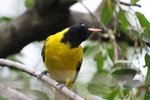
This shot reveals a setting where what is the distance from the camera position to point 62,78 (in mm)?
2121

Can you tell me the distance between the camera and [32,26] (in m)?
2.86

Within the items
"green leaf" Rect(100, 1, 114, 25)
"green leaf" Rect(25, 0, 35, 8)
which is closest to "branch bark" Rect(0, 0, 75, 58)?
"green leaf" Rect(25, 0, 35, 8)

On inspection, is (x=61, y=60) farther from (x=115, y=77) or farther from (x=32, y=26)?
(x=32, y=26)

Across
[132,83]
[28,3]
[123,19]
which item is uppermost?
[28,3]

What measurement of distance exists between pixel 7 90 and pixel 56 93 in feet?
2.20

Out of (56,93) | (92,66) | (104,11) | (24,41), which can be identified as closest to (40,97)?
(56,93)

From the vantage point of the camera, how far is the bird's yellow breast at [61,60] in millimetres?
2139

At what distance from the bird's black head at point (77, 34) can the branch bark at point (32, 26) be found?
517mm

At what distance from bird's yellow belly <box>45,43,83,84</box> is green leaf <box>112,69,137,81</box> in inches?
13.8

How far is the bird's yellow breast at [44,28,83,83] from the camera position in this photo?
84.2 inches

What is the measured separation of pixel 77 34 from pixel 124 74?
55 cm

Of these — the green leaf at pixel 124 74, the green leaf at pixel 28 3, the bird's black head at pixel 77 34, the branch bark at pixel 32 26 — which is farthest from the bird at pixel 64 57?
the green leaf at pixel 28 3

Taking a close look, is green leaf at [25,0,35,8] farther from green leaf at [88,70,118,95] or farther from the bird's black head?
green leaf at [88,70,118,95]

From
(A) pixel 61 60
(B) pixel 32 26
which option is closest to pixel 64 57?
(A) pixel 61 60
